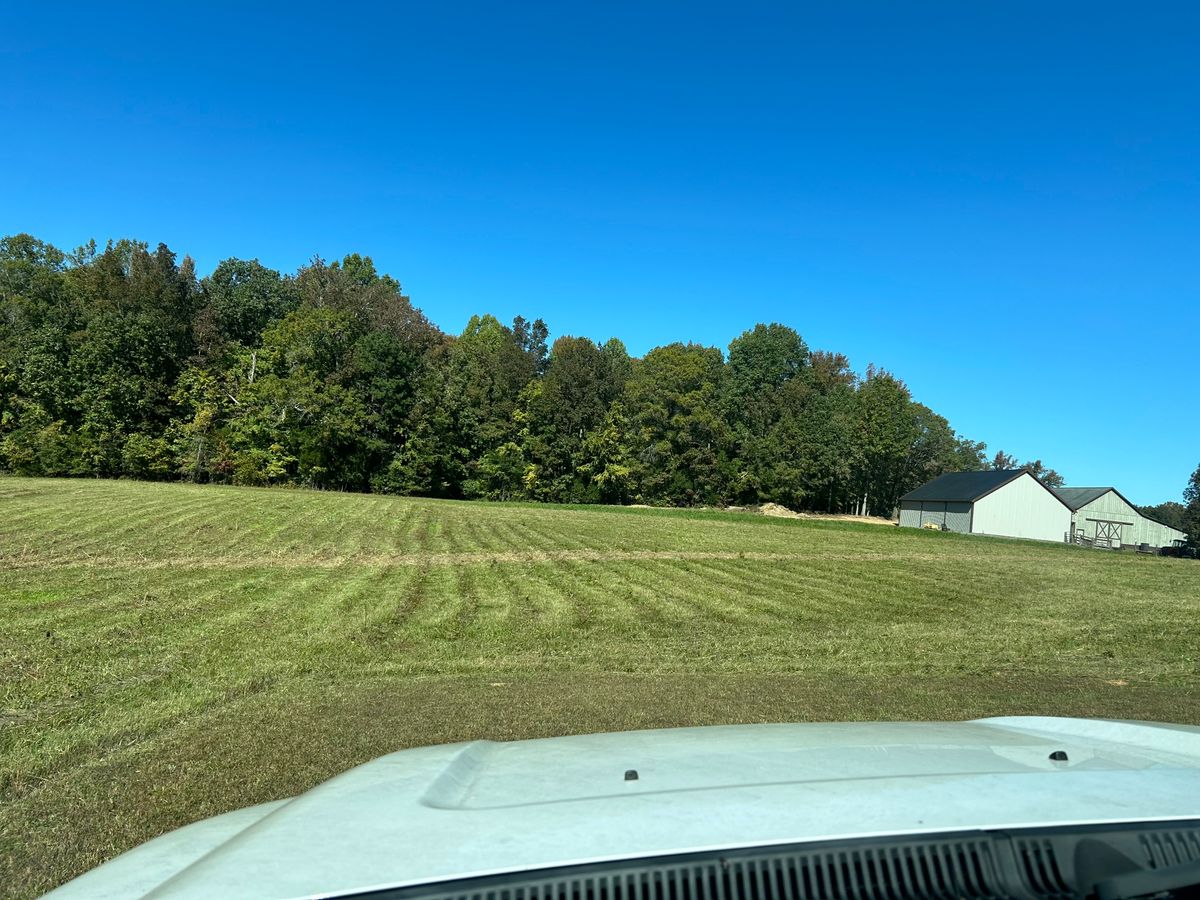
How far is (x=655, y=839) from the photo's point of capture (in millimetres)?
1557

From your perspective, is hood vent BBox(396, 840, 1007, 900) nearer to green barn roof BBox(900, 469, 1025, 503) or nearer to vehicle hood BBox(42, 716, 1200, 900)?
vehicle hood BBox(42, 716, 1200, 900)

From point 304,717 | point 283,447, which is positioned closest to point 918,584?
point 304,717

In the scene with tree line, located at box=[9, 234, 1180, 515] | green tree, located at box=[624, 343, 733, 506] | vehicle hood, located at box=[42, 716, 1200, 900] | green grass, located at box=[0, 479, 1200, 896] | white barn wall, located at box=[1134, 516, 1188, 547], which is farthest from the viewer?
green tree, located at box=[624, 343, 733, 506]

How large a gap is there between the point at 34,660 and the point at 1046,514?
65262mm

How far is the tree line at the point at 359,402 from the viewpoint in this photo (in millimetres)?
50719

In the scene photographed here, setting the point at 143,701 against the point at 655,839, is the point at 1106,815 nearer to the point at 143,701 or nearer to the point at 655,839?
the point at 655,839

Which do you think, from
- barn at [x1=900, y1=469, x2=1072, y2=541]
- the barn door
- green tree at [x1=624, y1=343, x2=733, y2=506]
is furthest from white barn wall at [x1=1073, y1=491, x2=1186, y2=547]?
green tree at [x1=624, y1=343, x2=733, y2=506]

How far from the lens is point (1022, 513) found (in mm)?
56781

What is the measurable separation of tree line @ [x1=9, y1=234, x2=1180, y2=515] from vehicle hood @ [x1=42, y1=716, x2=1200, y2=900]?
52845 mm

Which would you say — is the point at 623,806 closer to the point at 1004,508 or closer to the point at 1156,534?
the point at 1004,508

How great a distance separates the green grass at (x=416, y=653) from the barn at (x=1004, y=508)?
36780mm

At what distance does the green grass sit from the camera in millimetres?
5055

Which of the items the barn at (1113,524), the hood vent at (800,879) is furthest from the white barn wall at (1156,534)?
the hood vent at (800,879)

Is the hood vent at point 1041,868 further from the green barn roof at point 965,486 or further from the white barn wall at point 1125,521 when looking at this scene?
the white barn wall at point 1125,521
